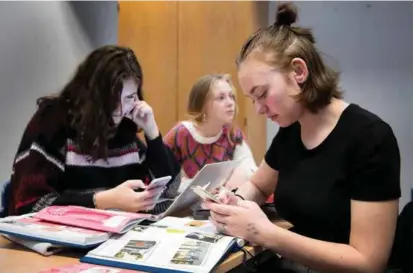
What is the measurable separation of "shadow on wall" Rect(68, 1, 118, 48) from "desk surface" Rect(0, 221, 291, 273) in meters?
2.59

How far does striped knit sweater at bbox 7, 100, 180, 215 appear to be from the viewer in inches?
55.9

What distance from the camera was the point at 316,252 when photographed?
41.6 inches

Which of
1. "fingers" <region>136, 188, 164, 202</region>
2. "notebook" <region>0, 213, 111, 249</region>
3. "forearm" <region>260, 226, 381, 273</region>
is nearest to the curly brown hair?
"fingers" <region>136, 188, 164, 202</region>

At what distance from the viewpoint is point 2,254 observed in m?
1.03

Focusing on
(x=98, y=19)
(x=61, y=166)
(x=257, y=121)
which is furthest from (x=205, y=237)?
(x=98, y=19)

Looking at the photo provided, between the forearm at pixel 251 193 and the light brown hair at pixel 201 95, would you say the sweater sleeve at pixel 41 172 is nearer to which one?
the forearm at pixel 251 193

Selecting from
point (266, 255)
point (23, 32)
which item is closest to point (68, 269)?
point (266, 255)

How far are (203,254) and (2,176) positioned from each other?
79.8 inches

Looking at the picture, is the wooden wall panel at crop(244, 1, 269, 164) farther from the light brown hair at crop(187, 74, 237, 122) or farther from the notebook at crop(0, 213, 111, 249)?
the notebook at crop(0, 213, 111, 249)

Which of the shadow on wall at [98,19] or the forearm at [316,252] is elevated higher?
the shadow on wall at [98,19]

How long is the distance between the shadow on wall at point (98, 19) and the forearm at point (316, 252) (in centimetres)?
274

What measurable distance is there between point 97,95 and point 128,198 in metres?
0.45

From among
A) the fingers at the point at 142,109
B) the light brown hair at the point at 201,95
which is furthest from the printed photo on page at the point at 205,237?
the light brown hair at the point at 201,95

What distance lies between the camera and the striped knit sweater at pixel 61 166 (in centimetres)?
142
